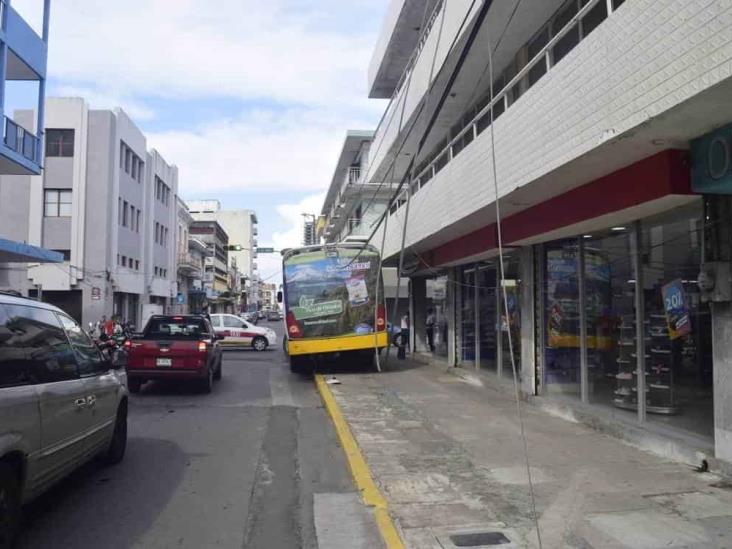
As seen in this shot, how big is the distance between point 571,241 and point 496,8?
3.97 meters

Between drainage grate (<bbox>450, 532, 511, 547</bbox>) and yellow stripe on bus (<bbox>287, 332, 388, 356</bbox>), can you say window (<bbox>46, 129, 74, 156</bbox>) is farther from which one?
drainage grate (<bbox>450, 532, 511, 547</bbox>)

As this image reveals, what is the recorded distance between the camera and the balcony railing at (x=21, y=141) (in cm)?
2166

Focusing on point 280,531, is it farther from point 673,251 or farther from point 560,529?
point 673,251

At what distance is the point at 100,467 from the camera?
7.22 meters

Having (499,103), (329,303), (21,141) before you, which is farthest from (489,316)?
(21,141)

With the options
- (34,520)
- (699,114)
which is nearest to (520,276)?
(699,114)

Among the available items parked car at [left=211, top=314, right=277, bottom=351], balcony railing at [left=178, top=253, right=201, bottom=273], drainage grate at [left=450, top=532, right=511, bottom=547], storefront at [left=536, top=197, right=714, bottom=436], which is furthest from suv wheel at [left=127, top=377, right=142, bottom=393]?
balcony railing at [left=178, top=253, right=201, bottom=273]

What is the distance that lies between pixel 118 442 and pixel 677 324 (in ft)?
22.1

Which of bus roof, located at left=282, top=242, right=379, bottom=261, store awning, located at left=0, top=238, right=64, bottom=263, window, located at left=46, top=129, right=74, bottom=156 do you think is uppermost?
window, located at left=46, top=129, right=74, bottom=156

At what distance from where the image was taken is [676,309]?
7.91 meters

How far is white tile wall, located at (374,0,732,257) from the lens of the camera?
5.18 m

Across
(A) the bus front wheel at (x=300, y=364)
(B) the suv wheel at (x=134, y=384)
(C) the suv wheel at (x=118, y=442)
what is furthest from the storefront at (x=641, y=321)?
(B) the suv wheel at (x=134, y=384)

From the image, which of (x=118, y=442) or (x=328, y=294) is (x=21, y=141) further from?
(x=118, y=442)

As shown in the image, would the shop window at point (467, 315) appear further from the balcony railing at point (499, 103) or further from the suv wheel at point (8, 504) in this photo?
the suv wheel at point (8, 504)
